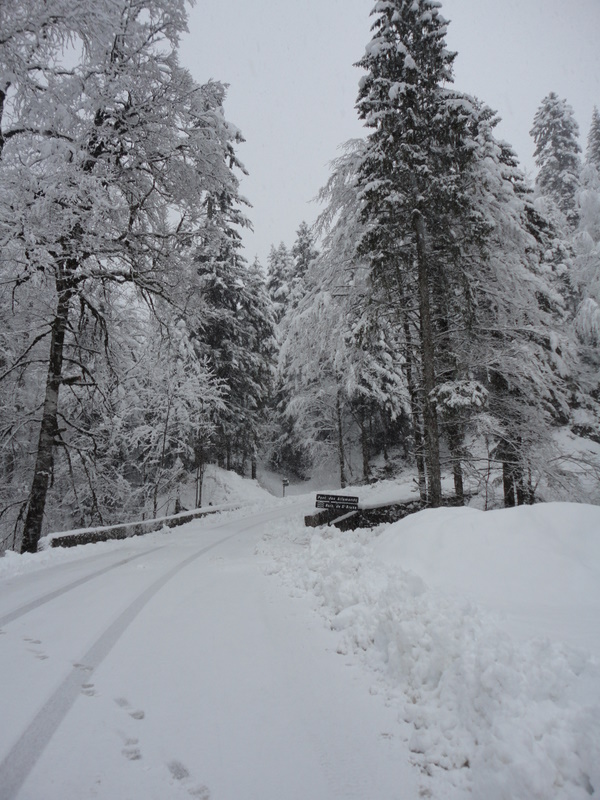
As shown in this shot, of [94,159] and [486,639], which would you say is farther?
[94,159]

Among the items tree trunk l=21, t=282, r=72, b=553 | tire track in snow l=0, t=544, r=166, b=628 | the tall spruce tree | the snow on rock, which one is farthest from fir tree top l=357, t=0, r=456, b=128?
tire track in snow l=0, t=544, r=166, b=628

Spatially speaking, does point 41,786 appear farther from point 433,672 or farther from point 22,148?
point 22,148

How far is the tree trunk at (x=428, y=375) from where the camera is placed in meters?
9.77

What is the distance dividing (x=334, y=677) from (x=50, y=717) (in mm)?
2131

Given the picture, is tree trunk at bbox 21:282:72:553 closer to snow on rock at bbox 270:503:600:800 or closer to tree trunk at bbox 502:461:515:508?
snow on rock at bbox 270:503:600:800

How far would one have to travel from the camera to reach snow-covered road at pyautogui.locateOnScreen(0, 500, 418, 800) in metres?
2.31

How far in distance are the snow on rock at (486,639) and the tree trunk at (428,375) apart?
10.0 ft

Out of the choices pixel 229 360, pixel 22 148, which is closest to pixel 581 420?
pixel 229 360

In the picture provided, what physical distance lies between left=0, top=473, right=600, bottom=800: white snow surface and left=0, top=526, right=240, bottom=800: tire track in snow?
0.01m

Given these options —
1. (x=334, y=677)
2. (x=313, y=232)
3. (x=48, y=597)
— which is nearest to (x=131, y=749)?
(x=334, y=677)

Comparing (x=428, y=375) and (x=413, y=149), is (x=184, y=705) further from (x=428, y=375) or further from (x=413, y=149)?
(x=413, y=149)

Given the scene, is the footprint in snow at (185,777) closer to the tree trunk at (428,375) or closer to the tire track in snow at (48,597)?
the tire track in snow at (48,597)

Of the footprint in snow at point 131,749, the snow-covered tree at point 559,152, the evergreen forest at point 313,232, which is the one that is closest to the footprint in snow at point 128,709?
the footprint in snow at point 131,749

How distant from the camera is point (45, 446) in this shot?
962cm
